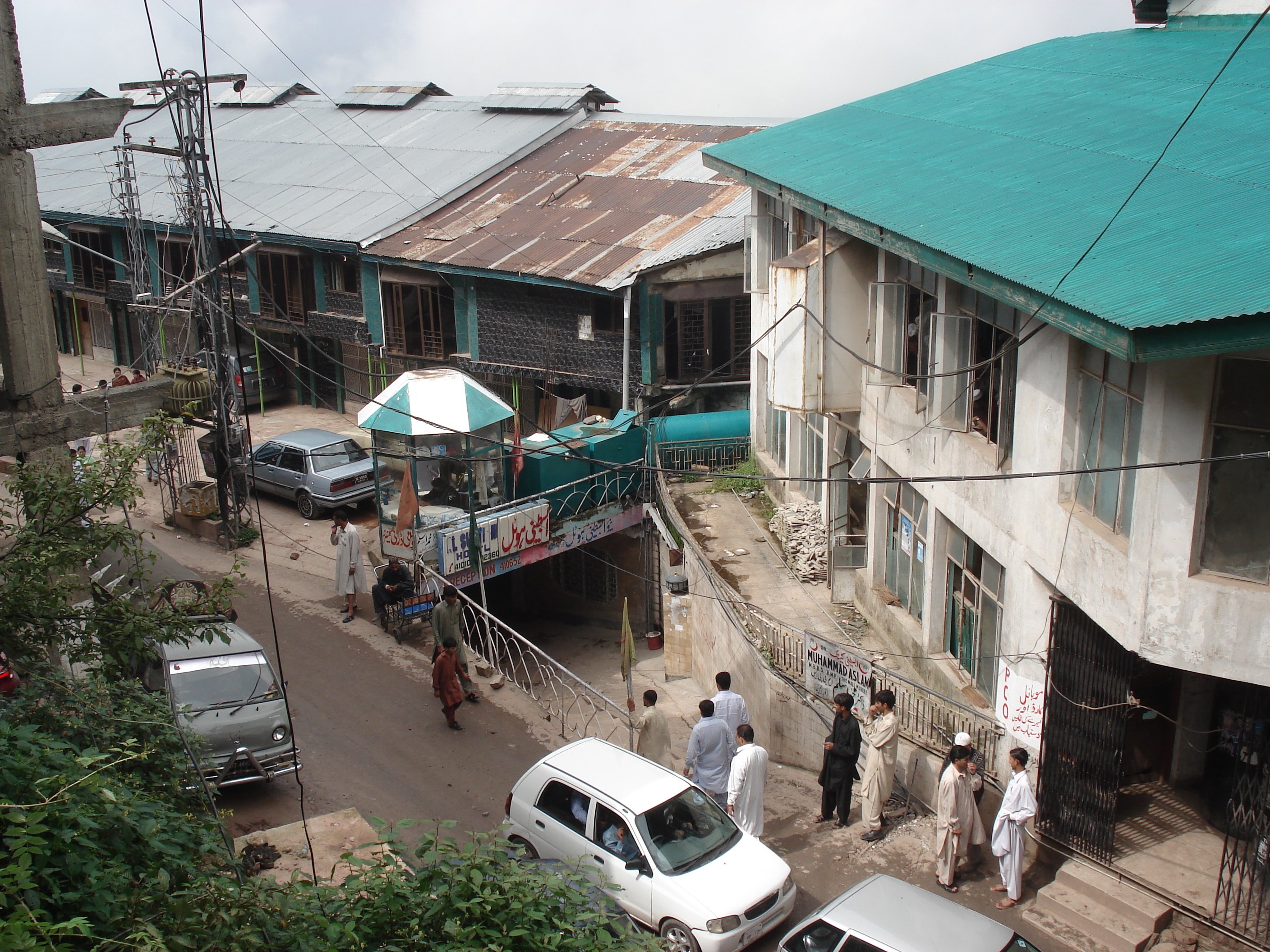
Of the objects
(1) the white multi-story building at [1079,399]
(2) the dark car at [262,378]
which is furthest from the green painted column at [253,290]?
(1) the white multi-story building at [1079,399]

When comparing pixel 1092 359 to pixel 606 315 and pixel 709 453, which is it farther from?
pixel 606 315

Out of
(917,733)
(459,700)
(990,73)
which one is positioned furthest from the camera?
(990,73)

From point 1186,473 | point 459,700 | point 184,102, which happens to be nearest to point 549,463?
point 459,700

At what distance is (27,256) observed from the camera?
9.30 meters

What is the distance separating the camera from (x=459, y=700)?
14359mm

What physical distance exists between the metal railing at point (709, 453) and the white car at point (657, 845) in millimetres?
12517

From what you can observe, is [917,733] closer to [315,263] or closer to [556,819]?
[556,819]

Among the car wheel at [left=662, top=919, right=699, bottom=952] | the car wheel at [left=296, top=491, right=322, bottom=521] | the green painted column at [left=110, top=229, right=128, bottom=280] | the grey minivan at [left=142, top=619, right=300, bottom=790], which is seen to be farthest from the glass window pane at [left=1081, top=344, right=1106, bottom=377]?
Result: the green painted column at [left=110, top=229, right=128, bottom=280]

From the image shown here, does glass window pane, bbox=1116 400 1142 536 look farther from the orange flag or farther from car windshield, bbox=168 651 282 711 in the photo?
the orange flag

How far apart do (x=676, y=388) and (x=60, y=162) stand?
30.5m

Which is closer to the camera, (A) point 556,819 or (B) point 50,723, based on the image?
(B) point 50,723

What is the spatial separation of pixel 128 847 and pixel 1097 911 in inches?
320

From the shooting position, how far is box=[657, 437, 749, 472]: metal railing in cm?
2288

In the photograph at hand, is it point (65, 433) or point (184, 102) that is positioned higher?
point (184, 102)
